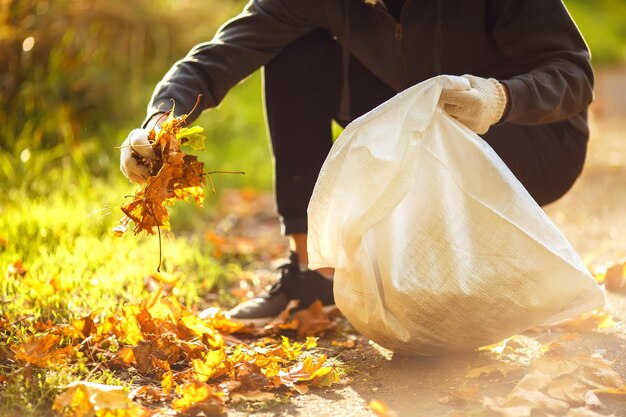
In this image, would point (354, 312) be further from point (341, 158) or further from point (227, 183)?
point (227, 183)

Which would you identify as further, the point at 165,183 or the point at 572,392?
the point at 165,183

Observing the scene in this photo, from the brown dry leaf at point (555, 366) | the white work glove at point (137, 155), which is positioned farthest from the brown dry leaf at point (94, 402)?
the brown dry leaf at point (555, 366)

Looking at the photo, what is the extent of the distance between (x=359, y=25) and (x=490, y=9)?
1.15ft

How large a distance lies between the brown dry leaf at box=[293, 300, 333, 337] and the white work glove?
2.10ft

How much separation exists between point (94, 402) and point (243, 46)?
1.13 meters

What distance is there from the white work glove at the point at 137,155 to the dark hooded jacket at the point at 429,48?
16 centimetres

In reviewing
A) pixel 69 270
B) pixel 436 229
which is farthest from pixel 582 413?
pixel 69 270

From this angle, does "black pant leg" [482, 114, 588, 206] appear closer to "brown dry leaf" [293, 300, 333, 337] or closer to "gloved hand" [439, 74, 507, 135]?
"gloved hand" [439, 74, 507, 135]

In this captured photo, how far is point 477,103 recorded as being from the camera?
67.8 inches

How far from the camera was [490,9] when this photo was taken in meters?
2.08

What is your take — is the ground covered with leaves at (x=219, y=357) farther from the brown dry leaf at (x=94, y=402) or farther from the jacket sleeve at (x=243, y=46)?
the jacket sleeve at (x=243, y=46)

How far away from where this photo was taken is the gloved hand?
A: 1709 millimetres

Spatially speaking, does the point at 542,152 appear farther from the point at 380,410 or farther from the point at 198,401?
the point at 198,401

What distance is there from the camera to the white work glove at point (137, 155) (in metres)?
1.76
